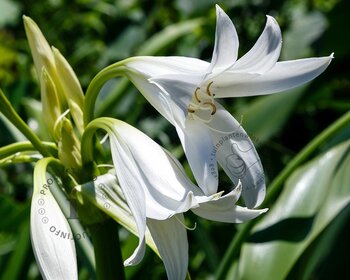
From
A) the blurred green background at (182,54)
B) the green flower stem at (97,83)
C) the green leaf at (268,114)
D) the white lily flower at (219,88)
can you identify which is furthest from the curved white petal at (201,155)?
the green leaf at (268,114)

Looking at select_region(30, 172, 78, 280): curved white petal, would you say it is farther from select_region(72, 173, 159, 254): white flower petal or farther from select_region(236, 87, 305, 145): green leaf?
select_region(236, 87, 305, 145): green leaf

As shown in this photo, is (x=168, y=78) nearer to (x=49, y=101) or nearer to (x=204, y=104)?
(x=204, y=104)

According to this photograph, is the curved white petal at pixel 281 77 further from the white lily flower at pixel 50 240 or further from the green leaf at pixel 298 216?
the green leaf at pixel 298 216

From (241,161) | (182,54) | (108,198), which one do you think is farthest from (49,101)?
(182,54)

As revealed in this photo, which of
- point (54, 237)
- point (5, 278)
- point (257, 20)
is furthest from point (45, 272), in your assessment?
point (257, 20)

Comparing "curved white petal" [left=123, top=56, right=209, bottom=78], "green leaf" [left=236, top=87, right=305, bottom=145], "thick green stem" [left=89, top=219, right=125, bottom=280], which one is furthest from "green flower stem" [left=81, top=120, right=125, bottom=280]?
"green leaf" [left=236, top=87, right=305, bottom=145]

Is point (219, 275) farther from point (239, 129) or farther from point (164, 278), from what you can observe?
point (164, 278)
